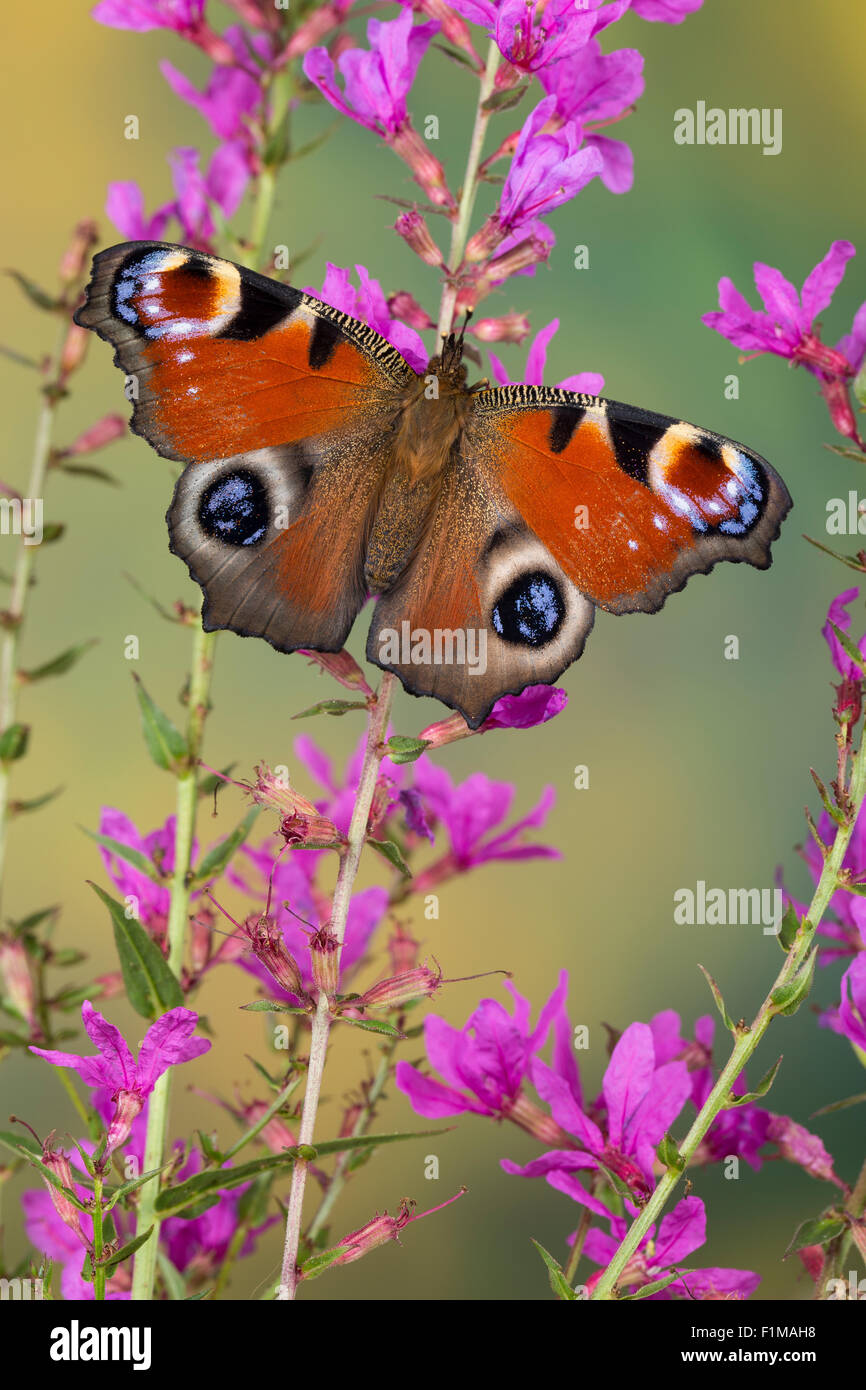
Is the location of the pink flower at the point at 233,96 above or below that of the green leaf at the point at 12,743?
above

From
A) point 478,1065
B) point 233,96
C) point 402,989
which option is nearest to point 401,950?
point 478,1065

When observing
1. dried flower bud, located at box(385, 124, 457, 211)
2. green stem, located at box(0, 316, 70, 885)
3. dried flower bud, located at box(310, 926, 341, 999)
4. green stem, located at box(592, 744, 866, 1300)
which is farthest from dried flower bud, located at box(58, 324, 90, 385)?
green stem, located at box(592, 744, 866, 1300)

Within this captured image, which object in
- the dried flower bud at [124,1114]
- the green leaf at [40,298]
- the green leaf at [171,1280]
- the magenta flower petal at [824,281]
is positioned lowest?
the green leaf at [171,1280]

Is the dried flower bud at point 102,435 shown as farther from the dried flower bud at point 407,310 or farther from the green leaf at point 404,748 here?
the green leaf at point 404,748

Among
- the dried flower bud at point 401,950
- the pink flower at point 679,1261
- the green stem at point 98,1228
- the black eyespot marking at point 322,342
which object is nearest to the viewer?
the green stem at point 98,1228

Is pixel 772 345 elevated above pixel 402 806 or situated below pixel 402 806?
above

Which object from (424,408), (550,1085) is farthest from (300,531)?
(550,1085)

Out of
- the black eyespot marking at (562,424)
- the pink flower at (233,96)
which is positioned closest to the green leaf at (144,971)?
the black eyespot marking at (562,424)

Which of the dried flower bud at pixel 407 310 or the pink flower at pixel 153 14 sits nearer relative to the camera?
the dried flower bud at pixel 407 310

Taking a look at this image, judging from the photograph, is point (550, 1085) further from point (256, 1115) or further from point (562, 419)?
point (562, 419)
